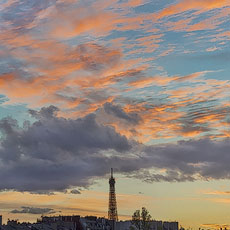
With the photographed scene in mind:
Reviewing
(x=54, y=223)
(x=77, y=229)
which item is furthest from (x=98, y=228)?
(x=54, y=223)

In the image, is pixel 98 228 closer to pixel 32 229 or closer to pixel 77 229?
pixel 77 229

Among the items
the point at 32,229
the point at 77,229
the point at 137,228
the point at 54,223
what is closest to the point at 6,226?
the point at 32,229

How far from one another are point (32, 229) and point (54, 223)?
13.5 meters

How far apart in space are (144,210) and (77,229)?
2601cm

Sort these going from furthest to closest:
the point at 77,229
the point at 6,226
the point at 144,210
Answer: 1. the point at 77,229
2. the point at 144,210
3. the point at 6,226

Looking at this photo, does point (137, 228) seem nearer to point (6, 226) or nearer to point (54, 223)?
point (54, 223)

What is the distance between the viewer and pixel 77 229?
195 meters

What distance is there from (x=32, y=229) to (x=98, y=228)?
35083 millimetres

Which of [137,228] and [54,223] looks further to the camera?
[137,228]

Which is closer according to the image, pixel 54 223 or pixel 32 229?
pixel 32 229

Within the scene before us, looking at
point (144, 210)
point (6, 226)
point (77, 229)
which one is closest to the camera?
point (6, 226)

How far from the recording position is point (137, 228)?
198875 mm

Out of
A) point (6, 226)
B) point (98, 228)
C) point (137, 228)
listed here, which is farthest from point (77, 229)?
point (6, 226)

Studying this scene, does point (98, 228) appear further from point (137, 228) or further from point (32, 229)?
point (32, 229)
